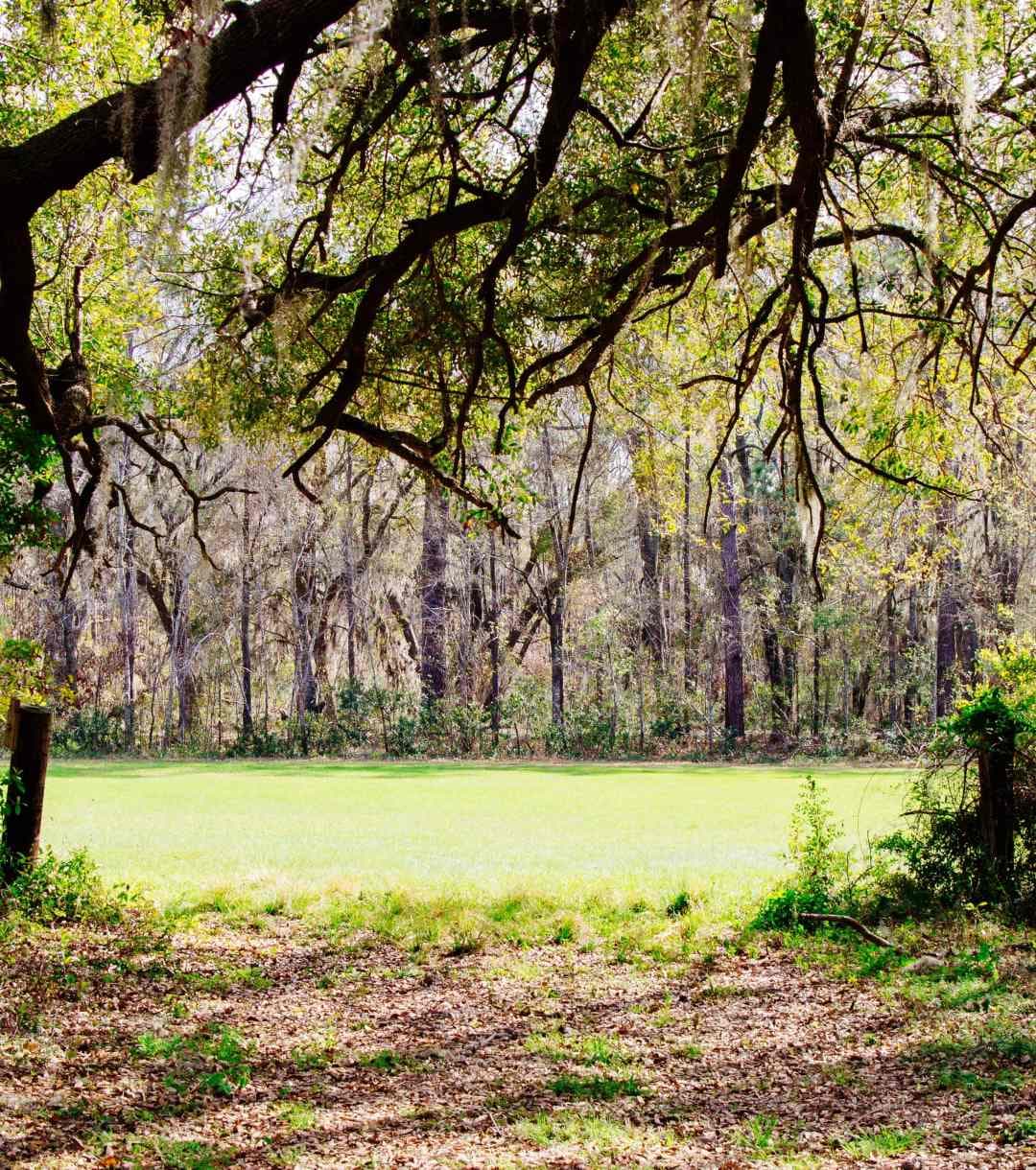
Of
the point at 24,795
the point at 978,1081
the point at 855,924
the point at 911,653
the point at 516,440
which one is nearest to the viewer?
the point at 978,1081

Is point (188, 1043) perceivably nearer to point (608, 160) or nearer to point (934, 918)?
point (934, 918)

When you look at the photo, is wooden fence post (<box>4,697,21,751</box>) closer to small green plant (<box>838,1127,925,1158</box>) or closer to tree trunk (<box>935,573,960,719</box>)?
small green plant (<box>838,1127,925,1158</box>)

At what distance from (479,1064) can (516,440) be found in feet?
13.3

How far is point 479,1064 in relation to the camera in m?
4.52

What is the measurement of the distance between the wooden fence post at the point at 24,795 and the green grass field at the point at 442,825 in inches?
41.9

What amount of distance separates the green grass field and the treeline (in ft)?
9.16

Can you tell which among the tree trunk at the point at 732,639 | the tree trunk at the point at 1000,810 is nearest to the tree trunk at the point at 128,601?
the tree trunk at the point at 732,639

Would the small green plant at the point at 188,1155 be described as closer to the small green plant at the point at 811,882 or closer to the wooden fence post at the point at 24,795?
the wooden fence post at the point at 24,795

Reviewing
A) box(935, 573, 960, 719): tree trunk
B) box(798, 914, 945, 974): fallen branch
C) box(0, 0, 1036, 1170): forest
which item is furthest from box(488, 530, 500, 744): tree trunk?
box(798, 914, 945, 974): fallen branch

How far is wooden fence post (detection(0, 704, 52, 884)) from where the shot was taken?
249 inches

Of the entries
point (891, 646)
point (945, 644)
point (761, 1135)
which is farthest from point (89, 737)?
point (761, 1135)

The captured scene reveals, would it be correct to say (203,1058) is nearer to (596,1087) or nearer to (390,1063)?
(390,1063)

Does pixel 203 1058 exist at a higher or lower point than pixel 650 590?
lower

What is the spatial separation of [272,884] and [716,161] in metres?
5.40
